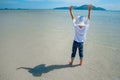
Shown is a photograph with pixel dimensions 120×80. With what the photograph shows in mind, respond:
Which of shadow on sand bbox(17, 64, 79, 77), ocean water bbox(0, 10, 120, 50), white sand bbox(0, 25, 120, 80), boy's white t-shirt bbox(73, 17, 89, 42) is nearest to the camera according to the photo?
white sand bbox(0, 25, 120, 80)

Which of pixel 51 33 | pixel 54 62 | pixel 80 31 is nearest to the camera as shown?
pixel 80 31

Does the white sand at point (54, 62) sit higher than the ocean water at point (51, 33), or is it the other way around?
the white sand at point (54, 62)

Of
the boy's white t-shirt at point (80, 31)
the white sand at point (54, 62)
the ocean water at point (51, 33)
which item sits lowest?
the ocean water at point (51, 33)

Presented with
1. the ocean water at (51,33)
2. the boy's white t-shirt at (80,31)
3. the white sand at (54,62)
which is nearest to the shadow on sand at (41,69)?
the white sand at (54,62)

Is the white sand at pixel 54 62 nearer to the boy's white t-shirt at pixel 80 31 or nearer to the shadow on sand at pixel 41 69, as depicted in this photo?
the shadow on sand at pixel 41 69

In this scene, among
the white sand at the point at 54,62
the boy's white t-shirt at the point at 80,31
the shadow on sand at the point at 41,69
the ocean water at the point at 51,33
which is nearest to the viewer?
the white sand at the point at 54,62

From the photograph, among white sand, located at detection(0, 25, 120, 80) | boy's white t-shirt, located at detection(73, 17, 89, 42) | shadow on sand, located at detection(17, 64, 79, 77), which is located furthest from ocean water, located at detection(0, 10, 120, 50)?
boy's white t-shirt, located at detection(73, 17, 89, 42)

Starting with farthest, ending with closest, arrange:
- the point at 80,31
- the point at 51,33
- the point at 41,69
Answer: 1. the point at 51,33
2. the point at 41,69
3. the point at 80,31

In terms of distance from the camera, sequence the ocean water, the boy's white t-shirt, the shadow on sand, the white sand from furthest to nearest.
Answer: the ocean water, the boy's white t-shirt, the shadow on sand, the white sand

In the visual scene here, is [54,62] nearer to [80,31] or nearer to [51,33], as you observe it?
[80,31]

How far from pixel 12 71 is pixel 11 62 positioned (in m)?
0.86

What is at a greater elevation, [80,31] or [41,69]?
[80,31]

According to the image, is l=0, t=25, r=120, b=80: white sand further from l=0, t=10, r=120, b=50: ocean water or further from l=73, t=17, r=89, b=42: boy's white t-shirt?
l=73, t=17, r=89, b=42: boy's white t-shirt

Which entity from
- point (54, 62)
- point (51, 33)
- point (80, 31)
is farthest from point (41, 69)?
point (51, 33)
